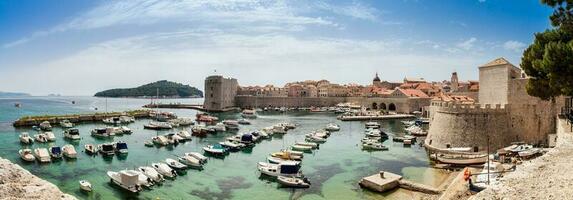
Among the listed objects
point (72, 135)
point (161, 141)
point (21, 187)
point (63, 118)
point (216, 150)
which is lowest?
point (216, 150)

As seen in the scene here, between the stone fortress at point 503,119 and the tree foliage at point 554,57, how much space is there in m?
7.37

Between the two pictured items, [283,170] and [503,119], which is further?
[503,119]

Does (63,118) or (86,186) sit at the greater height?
(63,118)

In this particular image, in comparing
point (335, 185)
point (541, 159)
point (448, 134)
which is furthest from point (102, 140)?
point (541, 159)

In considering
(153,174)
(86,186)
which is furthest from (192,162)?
(86,186)

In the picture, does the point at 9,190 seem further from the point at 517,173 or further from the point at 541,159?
the point at 541,159

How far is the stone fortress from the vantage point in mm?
28172

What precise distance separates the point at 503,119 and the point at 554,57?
14.0 meters

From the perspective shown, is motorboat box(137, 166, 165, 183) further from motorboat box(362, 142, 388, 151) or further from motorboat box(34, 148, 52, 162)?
motorboat box(362, 142, 388, 151)

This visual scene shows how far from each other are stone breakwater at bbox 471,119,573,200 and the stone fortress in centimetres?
1421

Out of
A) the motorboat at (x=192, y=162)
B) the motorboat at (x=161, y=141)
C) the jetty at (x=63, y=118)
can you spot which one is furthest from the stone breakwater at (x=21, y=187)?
the jetty at (x=63, y=118)

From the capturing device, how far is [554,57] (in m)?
16.7

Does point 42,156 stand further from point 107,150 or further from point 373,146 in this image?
point 373,146

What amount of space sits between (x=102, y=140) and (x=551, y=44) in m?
40.7
